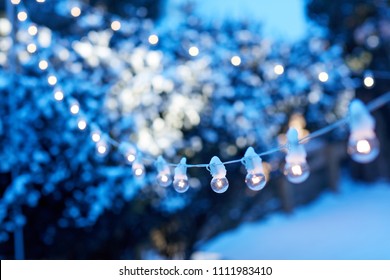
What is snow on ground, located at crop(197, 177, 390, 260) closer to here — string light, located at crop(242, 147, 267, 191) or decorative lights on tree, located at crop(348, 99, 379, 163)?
string light, located at crop(242, 147, 267, 191)

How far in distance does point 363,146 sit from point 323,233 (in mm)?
2227

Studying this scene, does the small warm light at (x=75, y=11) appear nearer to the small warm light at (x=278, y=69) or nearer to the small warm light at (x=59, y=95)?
the small warm light at (x=59, y=95)

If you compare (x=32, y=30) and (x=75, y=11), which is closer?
(x=32, y=30)

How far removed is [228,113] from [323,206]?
137cm

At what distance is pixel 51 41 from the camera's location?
2.54m

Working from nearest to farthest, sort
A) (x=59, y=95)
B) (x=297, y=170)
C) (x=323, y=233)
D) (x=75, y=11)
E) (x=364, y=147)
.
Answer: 1. (x=364, y=147)
2. (x=297, y=170)
3. (x=59, y=95)
4. (x=75, y=11)
5. (x=323, y=233)

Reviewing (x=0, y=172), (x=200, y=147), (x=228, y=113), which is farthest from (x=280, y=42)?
(x=0, y=172)

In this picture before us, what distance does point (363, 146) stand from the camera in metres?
1.05

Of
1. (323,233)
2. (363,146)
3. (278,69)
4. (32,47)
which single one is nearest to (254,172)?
(363,146)

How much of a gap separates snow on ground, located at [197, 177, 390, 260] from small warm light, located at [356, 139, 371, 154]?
158 cm

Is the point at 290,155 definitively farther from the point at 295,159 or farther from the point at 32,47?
the point at 32,47

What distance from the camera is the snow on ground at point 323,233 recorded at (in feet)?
9.18

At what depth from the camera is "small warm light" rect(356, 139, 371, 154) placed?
105 cm

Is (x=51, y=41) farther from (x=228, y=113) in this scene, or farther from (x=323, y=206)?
(x=323, y=206)
